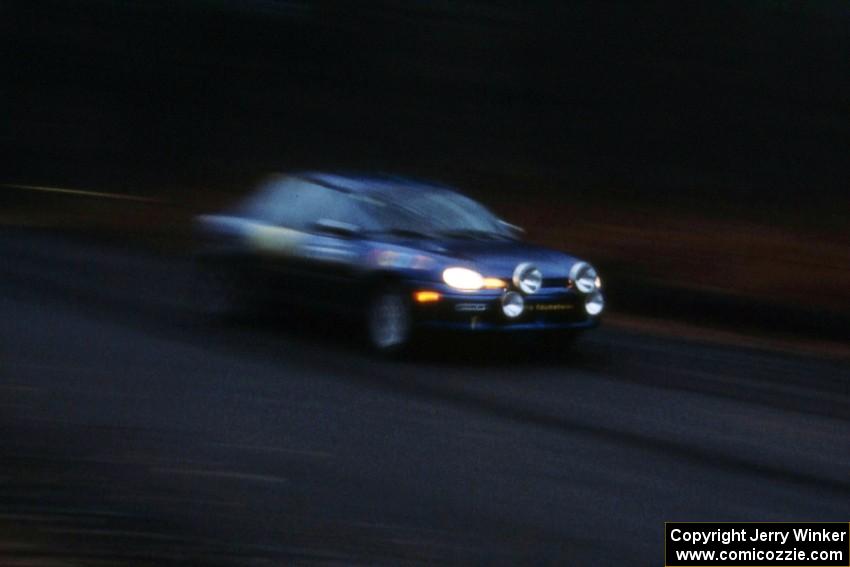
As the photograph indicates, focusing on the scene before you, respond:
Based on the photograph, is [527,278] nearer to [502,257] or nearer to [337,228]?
[502,257]

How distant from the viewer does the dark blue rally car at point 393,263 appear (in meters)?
11.7

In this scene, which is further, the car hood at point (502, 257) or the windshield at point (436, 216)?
the windshield at point (436, 216)

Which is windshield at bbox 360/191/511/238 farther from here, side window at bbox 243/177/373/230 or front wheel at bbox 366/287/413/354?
front wheel at bbox 366/287/413/354

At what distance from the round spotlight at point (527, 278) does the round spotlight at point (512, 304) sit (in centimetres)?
7

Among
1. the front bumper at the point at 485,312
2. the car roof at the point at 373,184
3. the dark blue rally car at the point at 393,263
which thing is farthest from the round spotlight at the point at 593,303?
the car roof at the point at 373,184

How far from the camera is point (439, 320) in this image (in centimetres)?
1174

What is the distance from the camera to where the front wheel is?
11891 mm

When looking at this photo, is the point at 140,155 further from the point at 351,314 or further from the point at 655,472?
the point at 655,472

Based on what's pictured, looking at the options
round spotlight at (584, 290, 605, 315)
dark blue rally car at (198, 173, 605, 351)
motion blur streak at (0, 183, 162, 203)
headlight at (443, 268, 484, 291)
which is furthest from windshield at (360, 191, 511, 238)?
motion blur streak at (0, 183, 162, 203)

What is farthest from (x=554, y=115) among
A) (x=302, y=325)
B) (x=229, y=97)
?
(x=302, y=325)

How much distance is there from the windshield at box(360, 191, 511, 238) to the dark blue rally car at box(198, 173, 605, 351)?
1 cm

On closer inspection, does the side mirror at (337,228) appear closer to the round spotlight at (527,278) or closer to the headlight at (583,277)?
the round spotlight at (527,278)

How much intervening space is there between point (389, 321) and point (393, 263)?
0.47m

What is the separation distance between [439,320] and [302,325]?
2.39 metres
